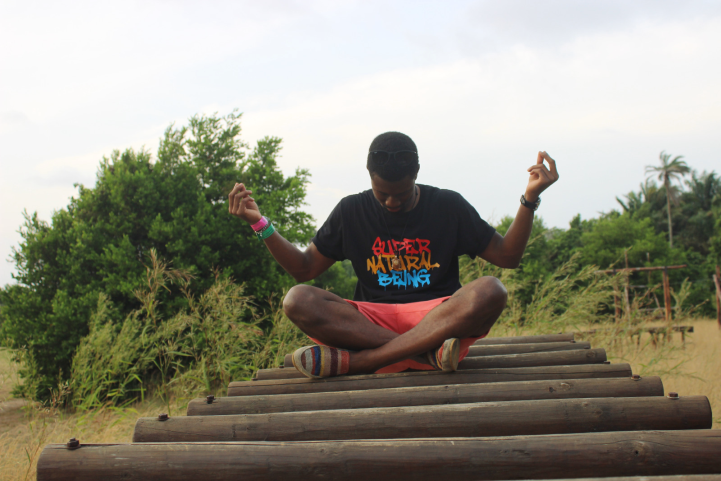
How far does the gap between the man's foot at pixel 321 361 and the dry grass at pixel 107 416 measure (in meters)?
1.60

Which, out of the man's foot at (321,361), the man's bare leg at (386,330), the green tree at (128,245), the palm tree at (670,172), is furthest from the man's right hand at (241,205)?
the palm tree at (670,172)

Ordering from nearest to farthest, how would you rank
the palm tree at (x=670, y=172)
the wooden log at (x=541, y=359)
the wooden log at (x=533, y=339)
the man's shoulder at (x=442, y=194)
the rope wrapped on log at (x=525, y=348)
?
the wooden log at (x=541, y=359), the man's shoulder at (x=442, y=194), the rope wrapped on log at (x=525, y=348), the wooden log at (x=533, y=339), the palm tree at (x=670, y=172)

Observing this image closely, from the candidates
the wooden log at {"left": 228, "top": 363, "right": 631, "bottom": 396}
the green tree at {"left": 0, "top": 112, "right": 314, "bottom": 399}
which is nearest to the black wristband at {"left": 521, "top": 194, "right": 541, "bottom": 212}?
the wooden log at {"left": 228, "top": 363, "right": 631, "bottom": 396}

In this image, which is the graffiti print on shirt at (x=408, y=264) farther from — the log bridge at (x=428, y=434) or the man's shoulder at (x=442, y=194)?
the log bridge at (x=428, y=434)

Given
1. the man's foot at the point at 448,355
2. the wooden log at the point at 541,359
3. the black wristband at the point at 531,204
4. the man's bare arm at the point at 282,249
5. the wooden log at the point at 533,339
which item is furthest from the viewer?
the wooden log at the point at 533,339

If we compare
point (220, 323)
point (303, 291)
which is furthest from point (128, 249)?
point (303, 291)

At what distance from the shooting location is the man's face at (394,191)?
2607 millimetres

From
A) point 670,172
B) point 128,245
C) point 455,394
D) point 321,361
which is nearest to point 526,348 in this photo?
point 455,394

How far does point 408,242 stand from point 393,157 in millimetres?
477

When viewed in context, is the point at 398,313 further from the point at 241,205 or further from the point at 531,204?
the point at 241,205

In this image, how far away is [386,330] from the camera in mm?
2516

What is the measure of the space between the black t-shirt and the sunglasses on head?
33 cm

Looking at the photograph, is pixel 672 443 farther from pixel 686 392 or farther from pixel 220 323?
pixel 686 392

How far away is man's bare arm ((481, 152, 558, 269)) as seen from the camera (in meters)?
2.56
